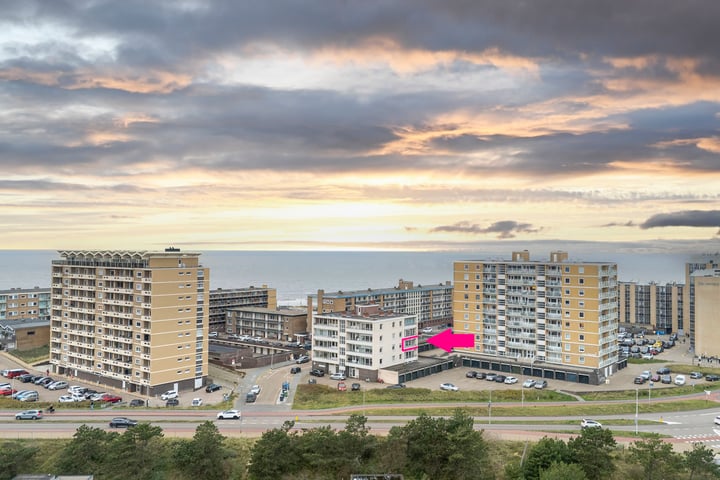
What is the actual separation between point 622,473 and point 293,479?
24.7 m

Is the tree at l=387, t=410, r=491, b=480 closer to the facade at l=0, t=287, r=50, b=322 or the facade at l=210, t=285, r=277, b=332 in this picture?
the facade at l=210, t=285, r=277, b=332

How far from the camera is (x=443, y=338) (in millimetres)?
95000

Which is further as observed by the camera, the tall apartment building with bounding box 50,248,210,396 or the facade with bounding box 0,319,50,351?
the facade with bounding box 0,319,50,351

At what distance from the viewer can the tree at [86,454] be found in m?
40.4

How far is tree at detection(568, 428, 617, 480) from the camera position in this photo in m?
39.7

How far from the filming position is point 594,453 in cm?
3972

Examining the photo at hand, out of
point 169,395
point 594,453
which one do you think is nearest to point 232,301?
point 169,395

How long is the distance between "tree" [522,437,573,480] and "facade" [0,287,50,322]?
101250 mm

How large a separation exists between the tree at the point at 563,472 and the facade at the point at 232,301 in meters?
81.4

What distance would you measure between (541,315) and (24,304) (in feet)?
330

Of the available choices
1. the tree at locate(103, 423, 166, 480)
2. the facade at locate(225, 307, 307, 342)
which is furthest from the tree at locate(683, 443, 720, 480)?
the facade at locate(225, 307, 307, 342)

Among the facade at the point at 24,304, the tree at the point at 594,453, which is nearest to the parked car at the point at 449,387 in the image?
the tree at the point at 594,453

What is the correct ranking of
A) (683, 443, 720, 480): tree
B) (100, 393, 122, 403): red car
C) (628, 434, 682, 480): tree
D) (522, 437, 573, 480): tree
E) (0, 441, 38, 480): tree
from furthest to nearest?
1. (100, 393, 122, 403): red car
2. (522, 437, 573, 480): tree
3. (0, 441, 38, 480): tree
4. (628, 434, 682, 480): tree
5. (683, 443, 720, 480): tree

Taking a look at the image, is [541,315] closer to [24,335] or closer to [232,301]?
[232,301]
